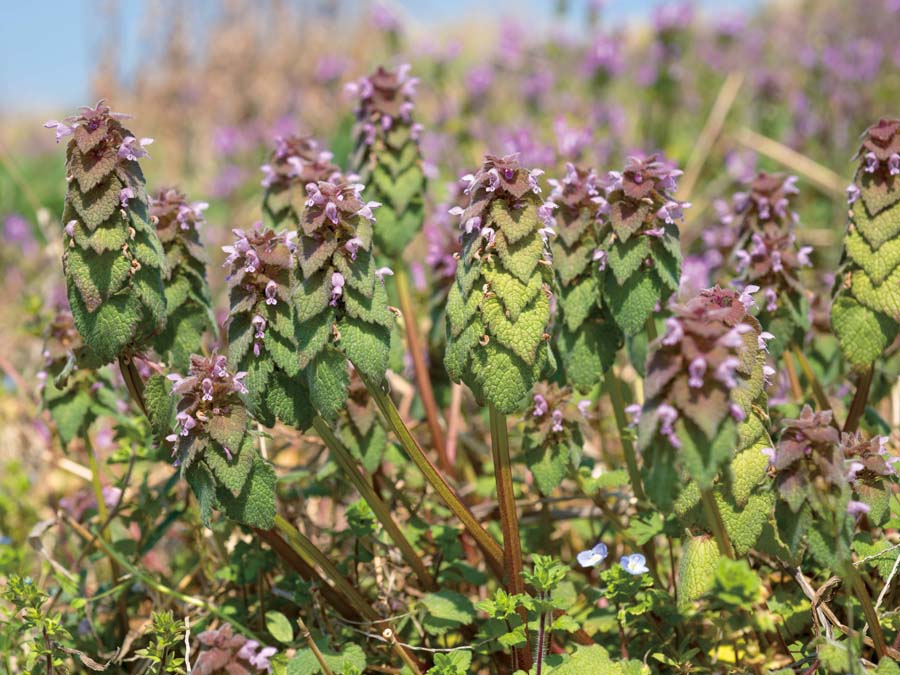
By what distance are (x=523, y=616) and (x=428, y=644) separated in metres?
0.49

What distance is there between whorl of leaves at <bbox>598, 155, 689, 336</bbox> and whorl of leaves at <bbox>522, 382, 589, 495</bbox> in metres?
0.47

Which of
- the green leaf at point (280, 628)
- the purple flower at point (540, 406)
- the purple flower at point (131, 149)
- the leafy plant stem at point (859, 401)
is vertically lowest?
the green leaf at point (280, 628)

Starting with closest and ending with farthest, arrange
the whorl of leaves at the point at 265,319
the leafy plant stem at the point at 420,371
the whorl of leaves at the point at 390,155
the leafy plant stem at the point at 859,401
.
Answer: the whorl of leaves at the point at 265,319
the leafy plant stem at the point at 859,401
the whorl of leaves at the point at 390,155
the leafy plant stem at the point at 420,371

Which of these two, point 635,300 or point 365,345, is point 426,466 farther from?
point 635,300

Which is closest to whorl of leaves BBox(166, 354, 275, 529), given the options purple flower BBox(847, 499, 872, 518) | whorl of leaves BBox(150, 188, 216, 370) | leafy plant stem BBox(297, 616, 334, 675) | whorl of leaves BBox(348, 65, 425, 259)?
leafy plant stem BBox(297, 616, 334, 675)

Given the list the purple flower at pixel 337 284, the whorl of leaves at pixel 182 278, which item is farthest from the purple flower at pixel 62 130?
the purple flower at pixel 337 284

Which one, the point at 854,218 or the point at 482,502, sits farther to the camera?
the point at 482,502

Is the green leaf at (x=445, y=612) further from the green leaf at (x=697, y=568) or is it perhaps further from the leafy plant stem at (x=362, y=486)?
the green leaf at (x=697, y=568)

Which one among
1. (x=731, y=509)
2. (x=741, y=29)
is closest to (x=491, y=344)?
(x=731, y=509)

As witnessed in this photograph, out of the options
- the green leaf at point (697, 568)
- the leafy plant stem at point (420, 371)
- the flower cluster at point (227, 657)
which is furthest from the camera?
the leafy plant stem at point (420, 371)

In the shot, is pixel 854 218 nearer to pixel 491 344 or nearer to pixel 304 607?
pixel 491 344

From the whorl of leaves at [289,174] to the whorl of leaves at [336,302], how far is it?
2.90ft

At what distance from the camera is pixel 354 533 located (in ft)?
8.91

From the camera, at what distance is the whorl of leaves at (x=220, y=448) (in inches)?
82.5
